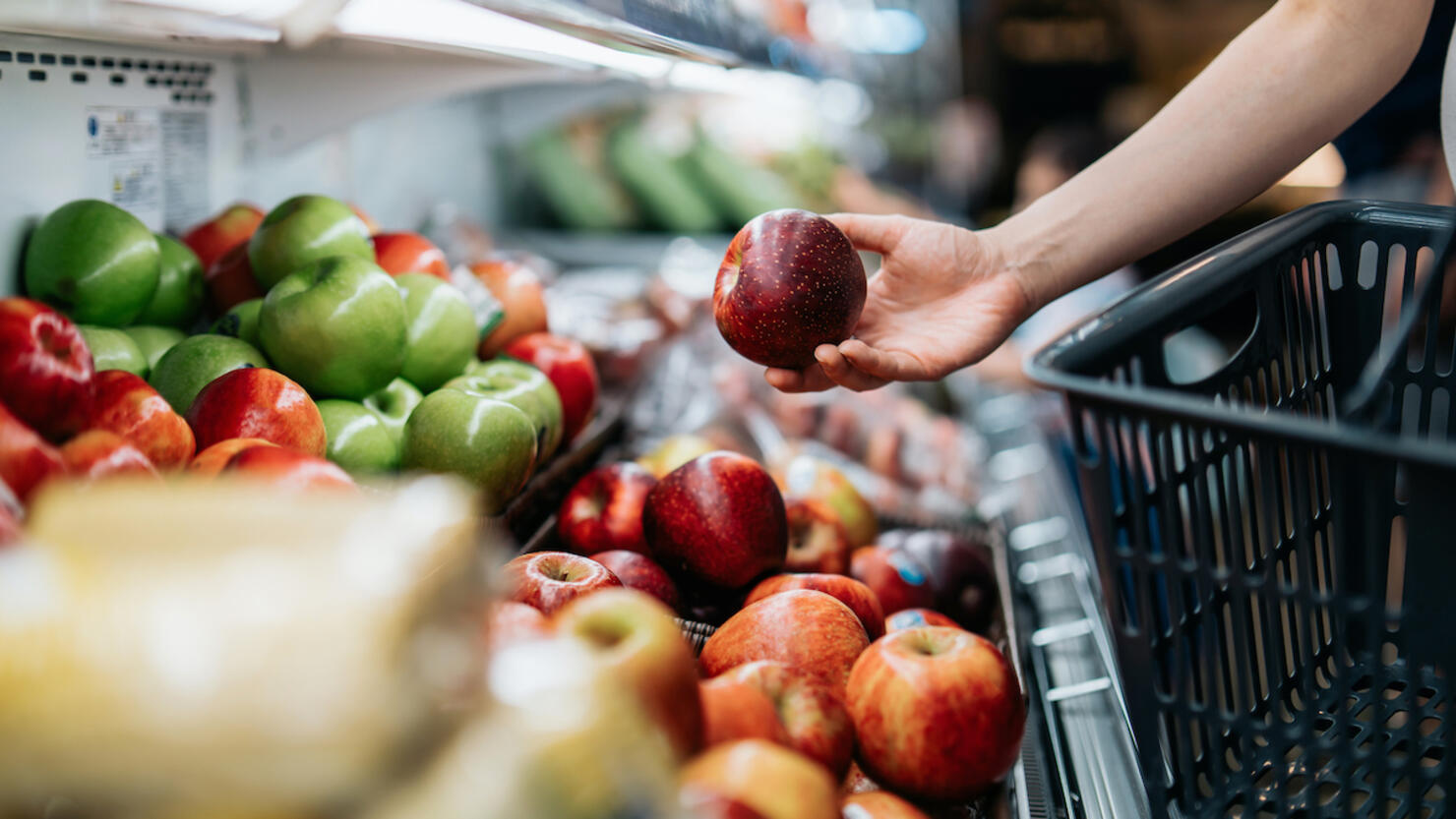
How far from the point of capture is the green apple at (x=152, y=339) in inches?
49.4

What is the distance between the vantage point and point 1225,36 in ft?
25.7

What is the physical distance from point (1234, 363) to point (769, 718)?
0.68 m

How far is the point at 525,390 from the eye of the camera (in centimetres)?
151

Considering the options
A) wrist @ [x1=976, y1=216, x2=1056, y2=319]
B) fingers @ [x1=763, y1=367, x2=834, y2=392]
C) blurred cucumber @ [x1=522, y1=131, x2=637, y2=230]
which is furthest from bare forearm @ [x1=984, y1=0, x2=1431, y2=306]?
blurred cucumber @ [x1=522, y1=131, x2=637, y2=230]

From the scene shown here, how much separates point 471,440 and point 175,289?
0.52 meters

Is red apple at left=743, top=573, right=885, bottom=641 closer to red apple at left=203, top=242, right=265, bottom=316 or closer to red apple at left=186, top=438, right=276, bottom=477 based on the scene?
red apple at left=186, top=438, right=276, bottom=477

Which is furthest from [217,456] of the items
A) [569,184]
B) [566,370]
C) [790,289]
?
[569,184]

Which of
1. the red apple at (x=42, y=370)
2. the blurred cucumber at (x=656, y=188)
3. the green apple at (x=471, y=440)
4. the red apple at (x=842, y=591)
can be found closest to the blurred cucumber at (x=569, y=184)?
the blurred cucumber at (x=656, y=188)

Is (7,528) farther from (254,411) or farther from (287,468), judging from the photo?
(254,411)

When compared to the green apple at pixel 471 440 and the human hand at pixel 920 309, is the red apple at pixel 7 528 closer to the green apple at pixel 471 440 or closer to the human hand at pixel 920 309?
the green apple at pixel 471 440

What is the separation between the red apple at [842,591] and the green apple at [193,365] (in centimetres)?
73

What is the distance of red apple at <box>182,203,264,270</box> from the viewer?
4.99 ft

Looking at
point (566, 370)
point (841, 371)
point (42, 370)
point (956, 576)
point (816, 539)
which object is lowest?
point (956, 576)

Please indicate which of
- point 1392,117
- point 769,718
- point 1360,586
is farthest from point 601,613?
point 1392,117
